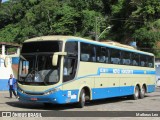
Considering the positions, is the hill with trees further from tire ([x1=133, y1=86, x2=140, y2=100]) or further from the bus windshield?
the bus windshield

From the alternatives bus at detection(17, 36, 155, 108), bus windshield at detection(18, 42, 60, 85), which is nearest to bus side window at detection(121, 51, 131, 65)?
bus at detection(17, 36, 155, 108)

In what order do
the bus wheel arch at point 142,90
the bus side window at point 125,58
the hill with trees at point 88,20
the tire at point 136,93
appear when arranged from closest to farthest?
the bus side window at point 125,58 → the tire at point 136,93 → the bus wheel arch at point 142,90 → the hill with trees at point 88,20

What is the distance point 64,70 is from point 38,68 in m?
1.15

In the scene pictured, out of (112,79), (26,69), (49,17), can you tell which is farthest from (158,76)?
(26,69)

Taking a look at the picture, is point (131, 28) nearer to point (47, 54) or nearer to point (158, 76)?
point (158, 76)

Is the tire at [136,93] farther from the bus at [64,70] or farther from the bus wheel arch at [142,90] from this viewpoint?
the bus at [64,70]

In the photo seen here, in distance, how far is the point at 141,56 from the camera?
26.3 metres

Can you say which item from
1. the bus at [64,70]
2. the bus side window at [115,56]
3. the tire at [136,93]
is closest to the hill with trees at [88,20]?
the tire at [136,93]

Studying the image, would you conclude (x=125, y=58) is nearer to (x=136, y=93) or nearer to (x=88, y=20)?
(x=136, y=93)

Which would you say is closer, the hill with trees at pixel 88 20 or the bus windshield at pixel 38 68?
the bus windshield at pixel 38 68

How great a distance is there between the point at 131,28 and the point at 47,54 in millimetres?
47733

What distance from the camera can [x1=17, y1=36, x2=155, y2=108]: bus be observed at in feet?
54.5

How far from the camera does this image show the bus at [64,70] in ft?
54.5

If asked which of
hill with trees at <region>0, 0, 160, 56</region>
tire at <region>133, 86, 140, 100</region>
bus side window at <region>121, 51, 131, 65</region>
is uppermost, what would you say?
hill with trees at <region>0, 0, 160, 56</region>
